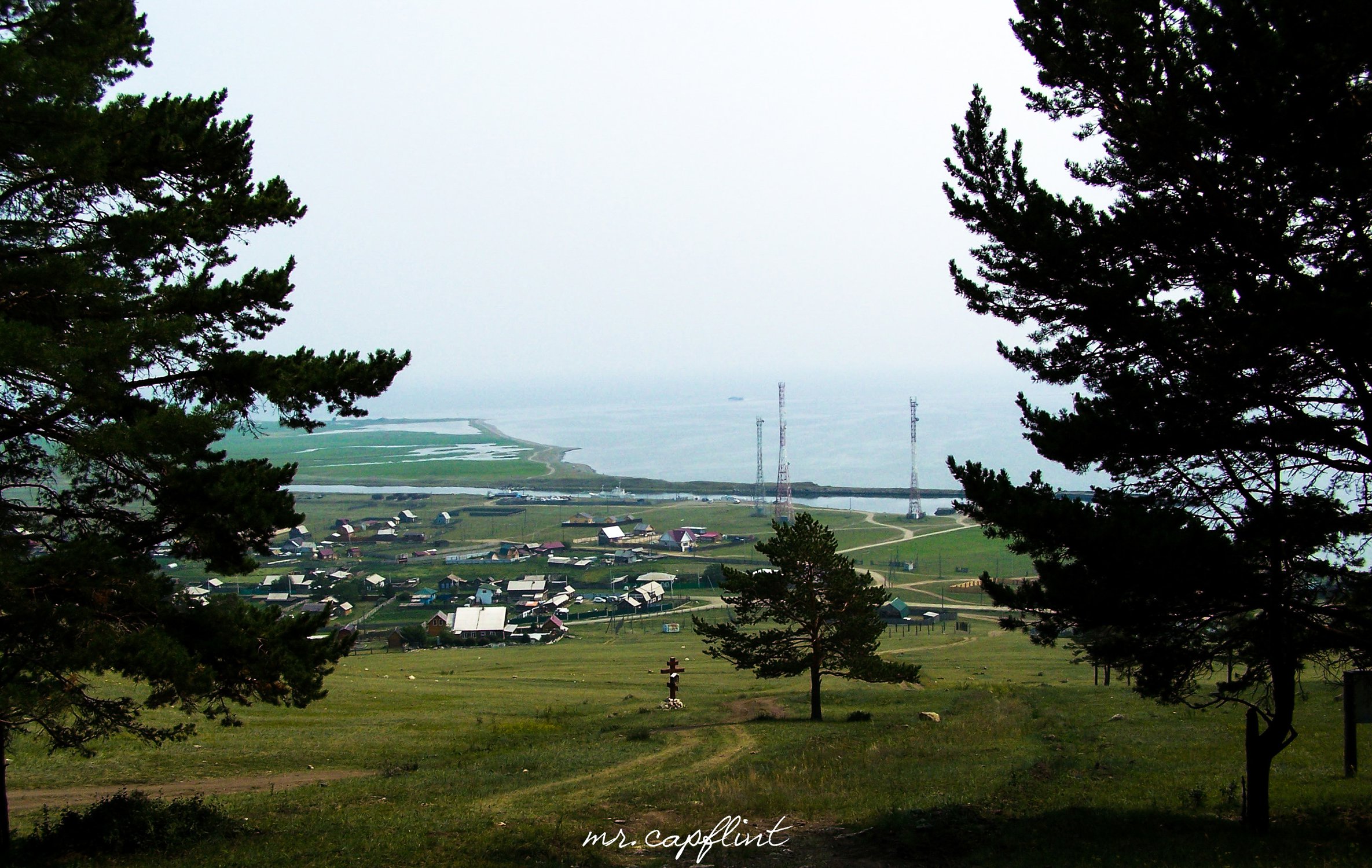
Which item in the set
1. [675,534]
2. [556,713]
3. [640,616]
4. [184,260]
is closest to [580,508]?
[675,534]

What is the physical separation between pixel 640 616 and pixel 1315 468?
A: 57.0 m

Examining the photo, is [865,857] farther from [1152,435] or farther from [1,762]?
[1,762]

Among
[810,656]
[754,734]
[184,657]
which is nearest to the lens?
[184,657]

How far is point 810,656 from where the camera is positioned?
2256 centimetres

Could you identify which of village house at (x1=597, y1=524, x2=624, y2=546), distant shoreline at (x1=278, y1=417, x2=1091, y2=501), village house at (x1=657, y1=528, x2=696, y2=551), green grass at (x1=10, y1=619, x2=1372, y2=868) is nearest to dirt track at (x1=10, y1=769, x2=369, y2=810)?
green grass at (x1=10, y1=619, x2=1372, y2=868)

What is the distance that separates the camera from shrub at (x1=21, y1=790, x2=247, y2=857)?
9164 millimetres

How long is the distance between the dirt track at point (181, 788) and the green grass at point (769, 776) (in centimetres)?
38

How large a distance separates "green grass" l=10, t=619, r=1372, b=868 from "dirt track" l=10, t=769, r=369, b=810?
38cm

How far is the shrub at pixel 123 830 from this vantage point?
9.16 meters

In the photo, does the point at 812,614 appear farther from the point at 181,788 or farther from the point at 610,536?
the point at 610,536

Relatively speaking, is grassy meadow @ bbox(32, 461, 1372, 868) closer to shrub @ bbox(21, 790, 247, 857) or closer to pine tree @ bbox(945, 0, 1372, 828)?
shrub @ bbox(21, 790, 247, 857)

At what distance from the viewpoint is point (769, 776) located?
14.1 metres

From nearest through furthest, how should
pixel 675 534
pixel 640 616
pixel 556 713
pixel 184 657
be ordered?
pixel 184 657 < pixel 556 713 < pixel 640 616 < pixel 675 534

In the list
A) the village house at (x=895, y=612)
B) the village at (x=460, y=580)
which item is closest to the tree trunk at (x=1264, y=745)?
the village at (x=460, y=580)
